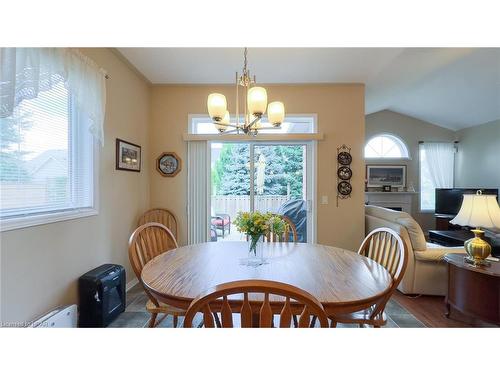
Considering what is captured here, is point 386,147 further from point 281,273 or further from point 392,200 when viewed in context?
point 281,273

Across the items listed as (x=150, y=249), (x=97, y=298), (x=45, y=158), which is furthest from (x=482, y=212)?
(x=45, y=158)

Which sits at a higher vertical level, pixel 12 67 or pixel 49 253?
pixel 12 67

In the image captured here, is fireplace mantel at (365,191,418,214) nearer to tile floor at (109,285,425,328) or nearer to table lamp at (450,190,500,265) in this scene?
tile floor at (109,285,425,328)

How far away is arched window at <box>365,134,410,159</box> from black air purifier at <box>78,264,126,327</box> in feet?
20.5

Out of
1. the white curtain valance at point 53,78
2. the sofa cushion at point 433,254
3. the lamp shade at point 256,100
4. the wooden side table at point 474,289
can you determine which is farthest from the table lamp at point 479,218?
the white curtain valance at point 53,78

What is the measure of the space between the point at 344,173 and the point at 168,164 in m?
2.58

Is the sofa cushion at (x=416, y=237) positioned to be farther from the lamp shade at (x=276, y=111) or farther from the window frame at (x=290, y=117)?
the lamp shade at (x=276, y=111)

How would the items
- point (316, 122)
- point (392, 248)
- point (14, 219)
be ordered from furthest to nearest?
point (316, 122), point (392, 248), point (14, 219)

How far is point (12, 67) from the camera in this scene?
4.76 feet
